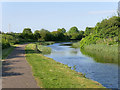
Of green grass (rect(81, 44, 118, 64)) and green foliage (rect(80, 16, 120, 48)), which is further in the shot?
green foliage (rect(80, 16, 120, 48))

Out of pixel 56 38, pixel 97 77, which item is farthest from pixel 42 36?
pixel 97 77

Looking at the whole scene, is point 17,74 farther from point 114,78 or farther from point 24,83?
point 114,78

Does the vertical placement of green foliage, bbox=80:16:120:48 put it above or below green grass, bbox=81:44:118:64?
above

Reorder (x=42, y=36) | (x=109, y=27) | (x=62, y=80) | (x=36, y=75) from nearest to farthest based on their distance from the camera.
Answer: (x=62, y=80), (x=36, y=75), (x=109, y=27), (x=42, y=36)

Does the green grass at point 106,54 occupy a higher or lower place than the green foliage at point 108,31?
lower

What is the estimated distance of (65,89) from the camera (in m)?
9.94

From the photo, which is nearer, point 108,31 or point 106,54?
point 106,54

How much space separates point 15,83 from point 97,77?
285 inches

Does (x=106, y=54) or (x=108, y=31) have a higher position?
(x=108, y=31)

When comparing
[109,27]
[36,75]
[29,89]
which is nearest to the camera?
[29,89]

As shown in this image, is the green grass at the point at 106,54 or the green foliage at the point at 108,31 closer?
the green grass at the point at 106,54

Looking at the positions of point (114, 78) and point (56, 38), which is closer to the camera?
point (114, 78)

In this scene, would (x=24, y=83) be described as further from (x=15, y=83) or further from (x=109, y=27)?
(x=109, y=27)

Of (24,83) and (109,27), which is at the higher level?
(109,27)
